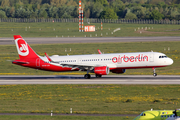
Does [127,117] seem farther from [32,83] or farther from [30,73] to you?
[30,73]

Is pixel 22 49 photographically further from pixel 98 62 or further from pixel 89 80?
pixel 98 62

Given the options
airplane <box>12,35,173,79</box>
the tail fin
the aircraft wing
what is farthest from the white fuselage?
the tail fin

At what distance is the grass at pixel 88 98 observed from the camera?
34781 mm

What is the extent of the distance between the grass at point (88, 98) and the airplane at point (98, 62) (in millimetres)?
8824

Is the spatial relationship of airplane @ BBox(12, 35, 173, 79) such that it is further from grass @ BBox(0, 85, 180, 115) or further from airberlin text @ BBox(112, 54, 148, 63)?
grass @ BBox(0, 85, 180, 115)

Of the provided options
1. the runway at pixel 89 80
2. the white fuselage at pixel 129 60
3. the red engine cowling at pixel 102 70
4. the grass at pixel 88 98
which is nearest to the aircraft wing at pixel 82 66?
the white fuselage at pixel 129 60

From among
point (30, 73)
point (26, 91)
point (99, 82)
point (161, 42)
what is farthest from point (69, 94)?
point (161, 42)

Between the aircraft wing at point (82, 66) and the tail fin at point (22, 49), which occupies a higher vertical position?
the tail fin at point (22, 49)

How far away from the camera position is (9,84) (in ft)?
172

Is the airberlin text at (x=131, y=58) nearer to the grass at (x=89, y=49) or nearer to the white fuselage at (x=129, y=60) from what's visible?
the white fuselage at (x=129, y=60)

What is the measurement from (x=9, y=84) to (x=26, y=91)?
7613 millimetres

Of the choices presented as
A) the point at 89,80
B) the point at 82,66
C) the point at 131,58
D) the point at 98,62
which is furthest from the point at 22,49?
the point at 131,58

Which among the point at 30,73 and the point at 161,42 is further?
the point at 161,42

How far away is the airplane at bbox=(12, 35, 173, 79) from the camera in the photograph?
56625mm
